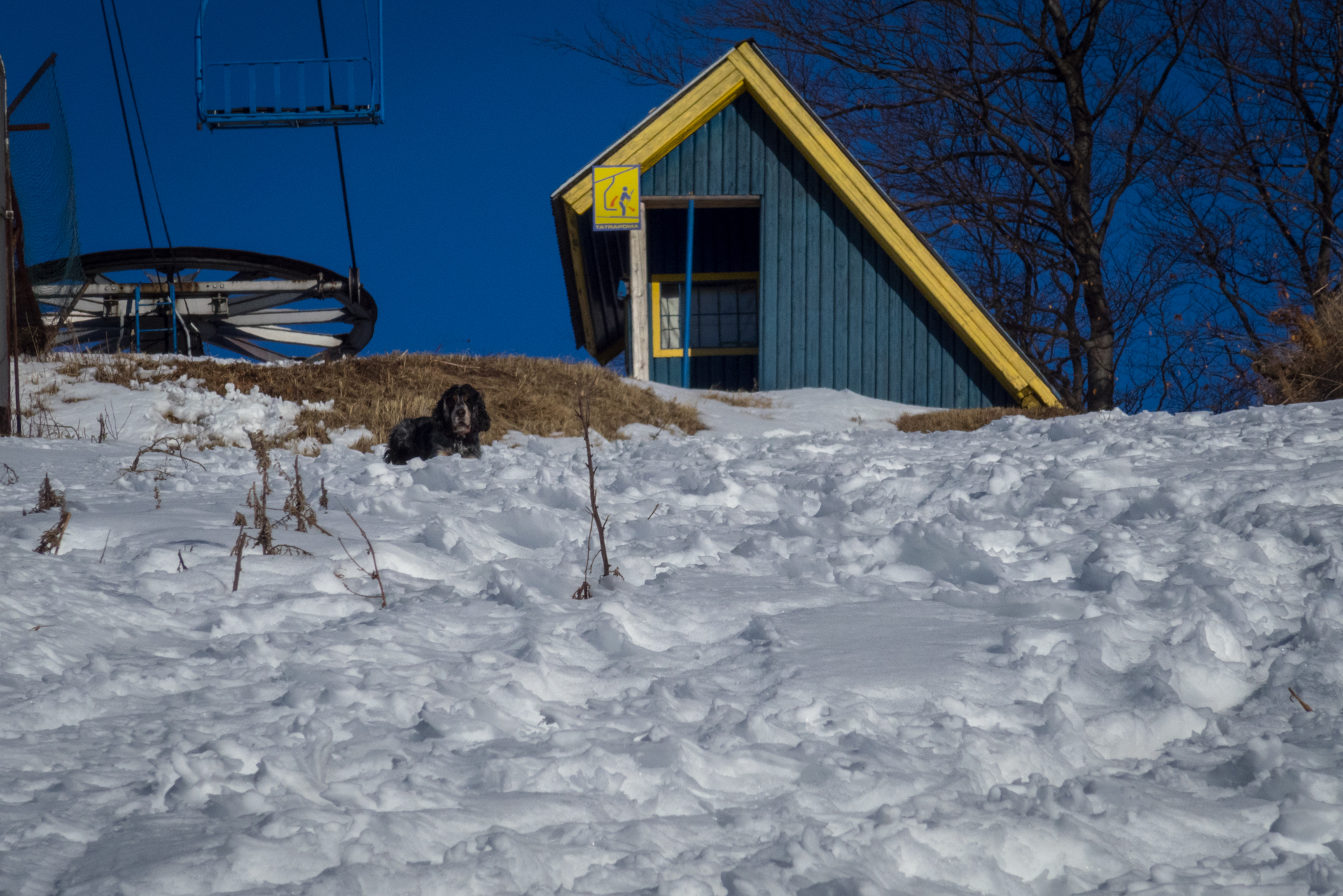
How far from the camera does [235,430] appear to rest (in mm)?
8125

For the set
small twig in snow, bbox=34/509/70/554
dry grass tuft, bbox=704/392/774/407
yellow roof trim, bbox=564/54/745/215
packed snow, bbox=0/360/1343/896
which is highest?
yellow roof trim, bbox=564/54/745/215

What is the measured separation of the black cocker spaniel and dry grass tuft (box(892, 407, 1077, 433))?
4221mm

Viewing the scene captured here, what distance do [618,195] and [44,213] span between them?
19.4 ft

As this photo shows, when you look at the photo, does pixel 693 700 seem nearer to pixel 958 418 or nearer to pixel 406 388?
pixel 406 388

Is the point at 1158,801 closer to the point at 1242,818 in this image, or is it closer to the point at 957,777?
the point at 1242,818

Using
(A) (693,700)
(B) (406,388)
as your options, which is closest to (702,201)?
(B) (406,388)

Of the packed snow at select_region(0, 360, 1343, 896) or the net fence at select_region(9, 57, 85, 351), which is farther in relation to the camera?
the net fence at select_region(9, 57, 85, 351)

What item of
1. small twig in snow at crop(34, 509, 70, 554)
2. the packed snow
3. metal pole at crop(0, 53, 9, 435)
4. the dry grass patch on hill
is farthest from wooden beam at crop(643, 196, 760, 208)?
small twig in snow at crop(34, 509, 70, 554)

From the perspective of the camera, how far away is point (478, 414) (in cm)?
653

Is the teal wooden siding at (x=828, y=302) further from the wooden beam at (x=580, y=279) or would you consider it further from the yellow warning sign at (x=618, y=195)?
the wooden beam at (x=580, y=279)

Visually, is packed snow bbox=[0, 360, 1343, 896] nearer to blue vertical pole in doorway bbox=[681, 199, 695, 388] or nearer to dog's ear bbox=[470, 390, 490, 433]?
dog's ear bbox=[470, 390, 490, 433]

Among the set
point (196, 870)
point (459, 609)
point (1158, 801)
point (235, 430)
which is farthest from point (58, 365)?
point (1158, 801)

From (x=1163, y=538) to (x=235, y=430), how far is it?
736 centimetres

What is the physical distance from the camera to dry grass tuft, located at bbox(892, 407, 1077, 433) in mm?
9250
